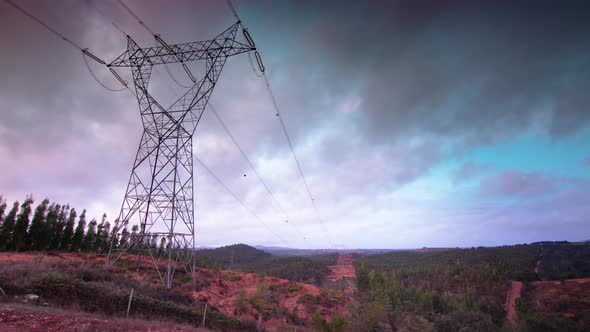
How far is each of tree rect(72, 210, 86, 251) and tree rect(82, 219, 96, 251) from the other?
0.82 metres

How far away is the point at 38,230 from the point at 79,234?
21.2 ft

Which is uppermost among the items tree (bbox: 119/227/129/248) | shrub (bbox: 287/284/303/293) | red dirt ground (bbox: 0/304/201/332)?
tree (bbox: 119/227/129/248)

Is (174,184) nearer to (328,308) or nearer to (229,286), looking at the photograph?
(229,286)

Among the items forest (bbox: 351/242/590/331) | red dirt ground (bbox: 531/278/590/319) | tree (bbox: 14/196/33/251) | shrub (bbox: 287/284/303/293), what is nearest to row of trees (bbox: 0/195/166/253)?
tree (bbox: 14/196/33/251)

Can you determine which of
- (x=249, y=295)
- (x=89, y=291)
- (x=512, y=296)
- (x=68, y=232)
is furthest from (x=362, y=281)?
(x=512, y=296)

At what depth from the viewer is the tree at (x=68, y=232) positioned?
160 ft

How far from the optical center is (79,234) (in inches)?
1988

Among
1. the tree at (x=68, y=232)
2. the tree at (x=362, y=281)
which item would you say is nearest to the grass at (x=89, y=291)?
the tree at (x=68, y=232)

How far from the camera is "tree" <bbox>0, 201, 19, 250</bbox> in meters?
41.4

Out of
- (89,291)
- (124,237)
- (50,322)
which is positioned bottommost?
(50,322)

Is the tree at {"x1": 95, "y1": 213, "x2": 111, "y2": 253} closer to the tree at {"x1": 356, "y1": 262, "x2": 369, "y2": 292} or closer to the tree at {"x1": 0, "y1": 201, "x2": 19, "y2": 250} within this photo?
the tree at {"x1": 0, "y1": 201, "x2": 19, "y2": 250}

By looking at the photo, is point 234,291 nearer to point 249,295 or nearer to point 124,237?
point 249,295

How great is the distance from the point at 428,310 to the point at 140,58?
84.8 m

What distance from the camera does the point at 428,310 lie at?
245 feet
